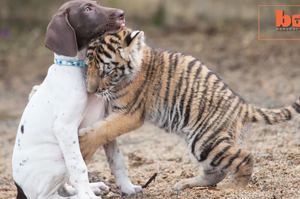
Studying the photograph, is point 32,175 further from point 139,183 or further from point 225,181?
point 225,181

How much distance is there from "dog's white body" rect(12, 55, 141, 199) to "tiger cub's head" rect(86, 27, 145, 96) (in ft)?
0.41

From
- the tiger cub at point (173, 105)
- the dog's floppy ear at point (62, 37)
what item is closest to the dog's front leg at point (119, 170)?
the tiger cub at point (173, 105)

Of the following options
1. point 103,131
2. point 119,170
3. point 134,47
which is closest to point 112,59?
point 134,47

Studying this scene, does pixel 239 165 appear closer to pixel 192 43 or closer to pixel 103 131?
pixel 103 131

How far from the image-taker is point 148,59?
488 centimetres

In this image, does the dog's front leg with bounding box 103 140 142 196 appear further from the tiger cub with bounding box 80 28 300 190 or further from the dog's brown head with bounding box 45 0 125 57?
the dog's brown head with bounding box 45 0 125 57

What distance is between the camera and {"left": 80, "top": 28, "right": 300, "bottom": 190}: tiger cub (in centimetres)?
453

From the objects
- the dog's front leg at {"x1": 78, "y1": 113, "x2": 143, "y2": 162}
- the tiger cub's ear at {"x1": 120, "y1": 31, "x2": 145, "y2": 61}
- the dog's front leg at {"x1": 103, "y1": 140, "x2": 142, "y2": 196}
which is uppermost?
the tiger cub's ear at {"x1": 120, "y1": 31, "x2": 145, "y2": 61}

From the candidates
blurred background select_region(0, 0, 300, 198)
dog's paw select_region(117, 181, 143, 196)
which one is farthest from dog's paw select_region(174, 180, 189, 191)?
blurred background select_region(0, 0, 300, 198)

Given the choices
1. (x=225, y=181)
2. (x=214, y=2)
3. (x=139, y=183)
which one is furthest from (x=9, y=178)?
(x=214, y=2)

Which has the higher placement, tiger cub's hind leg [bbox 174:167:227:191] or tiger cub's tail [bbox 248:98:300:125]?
tiger cub's tail [bbox 248:98:300:125]

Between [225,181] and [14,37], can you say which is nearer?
[225,181]

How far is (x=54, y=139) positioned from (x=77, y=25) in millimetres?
1007

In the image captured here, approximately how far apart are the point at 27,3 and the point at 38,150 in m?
9.80
